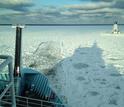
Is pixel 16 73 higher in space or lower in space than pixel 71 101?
higher

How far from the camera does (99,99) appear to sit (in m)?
11.4

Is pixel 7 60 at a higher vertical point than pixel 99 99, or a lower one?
higher

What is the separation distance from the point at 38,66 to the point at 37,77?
878 centimetres

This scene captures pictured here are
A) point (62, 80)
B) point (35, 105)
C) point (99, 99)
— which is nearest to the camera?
point (35, 105)

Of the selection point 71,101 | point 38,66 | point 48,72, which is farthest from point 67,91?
point 38,66

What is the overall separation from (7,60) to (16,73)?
786 cm

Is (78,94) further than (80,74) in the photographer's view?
No

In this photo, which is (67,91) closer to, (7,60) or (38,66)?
(38,66)

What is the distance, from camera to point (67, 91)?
41.5ft

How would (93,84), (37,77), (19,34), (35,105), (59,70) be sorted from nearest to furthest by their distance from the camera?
(35,105) → (37,77) → (19,34) → (93,84) → (59,70)

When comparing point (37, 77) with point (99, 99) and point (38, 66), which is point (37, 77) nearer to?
point (99, 99)

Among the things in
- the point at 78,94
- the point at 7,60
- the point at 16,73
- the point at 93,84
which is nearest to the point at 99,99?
the point at 78,94

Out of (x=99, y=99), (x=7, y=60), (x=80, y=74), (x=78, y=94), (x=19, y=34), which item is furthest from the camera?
(x=80, y=74)

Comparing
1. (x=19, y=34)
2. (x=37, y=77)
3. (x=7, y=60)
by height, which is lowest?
(x=37, y=77)
